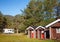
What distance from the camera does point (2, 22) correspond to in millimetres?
88000

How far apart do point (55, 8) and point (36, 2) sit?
9.87 m

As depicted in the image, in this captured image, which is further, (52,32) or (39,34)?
(39,34)

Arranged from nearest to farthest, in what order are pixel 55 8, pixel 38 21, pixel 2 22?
pixel 38 21 < pixel 55 8 < pixel 2 22

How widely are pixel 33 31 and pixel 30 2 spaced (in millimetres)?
27482

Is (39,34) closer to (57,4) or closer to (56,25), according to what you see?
(56,25)

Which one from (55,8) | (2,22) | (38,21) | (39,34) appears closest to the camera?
(39,34)

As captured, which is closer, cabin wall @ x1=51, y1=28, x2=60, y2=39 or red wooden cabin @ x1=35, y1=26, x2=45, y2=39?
cabin wall @ x1=51, y1=28, x2=60, y2=39

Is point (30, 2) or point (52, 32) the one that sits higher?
point (30, 2)

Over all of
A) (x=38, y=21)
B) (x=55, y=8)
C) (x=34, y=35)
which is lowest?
(x=34, y=35)

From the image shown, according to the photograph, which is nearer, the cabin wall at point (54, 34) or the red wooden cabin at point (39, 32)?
the cabin wall at point (54, 34)

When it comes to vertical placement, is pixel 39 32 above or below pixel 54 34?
above

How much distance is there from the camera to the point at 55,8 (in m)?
77.8

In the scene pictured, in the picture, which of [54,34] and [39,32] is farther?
[39,32]

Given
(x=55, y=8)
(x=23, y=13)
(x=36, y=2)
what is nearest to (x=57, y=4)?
(x=55, y=8)
